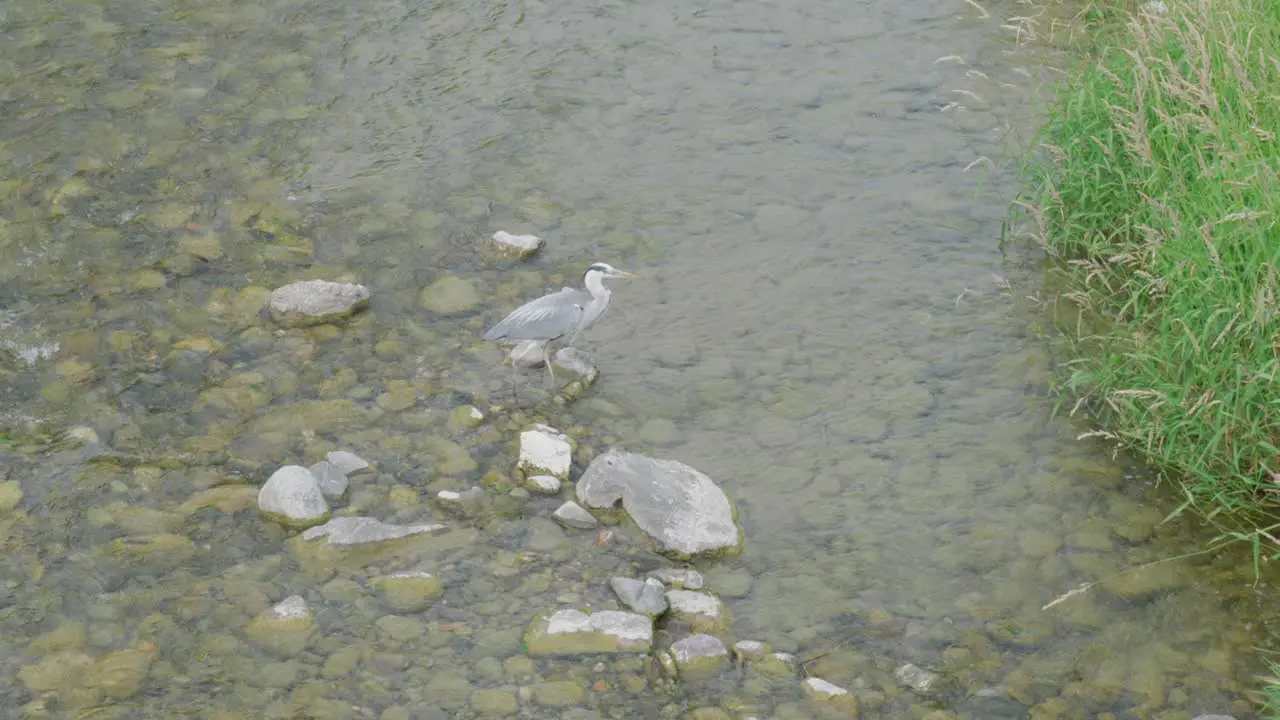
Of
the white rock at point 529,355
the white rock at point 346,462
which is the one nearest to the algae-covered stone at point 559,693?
the white rock at point 346,462

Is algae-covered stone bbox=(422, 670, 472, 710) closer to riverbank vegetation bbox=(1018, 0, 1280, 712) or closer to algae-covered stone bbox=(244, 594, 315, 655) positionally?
algae-covered stone bbox=(244, 594, 315, 655)

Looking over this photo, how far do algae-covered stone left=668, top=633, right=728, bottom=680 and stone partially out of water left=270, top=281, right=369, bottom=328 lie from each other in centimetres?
296

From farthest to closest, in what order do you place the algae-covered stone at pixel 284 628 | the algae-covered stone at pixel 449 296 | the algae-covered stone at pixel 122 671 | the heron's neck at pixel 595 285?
the algae-covered stone at pixel 449 296
the heron's neck at pixel 595 285
the algae-covered stone at pixel 284 628
the algae-covered stone at pixel 122 671

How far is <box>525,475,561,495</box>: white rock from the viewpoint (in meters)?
5.91

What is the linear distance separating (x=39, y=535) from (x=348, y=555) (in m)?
1.34

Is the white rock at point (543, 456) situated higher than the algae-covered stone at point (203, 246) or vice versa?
the algae-covered stone at point (203, 246)

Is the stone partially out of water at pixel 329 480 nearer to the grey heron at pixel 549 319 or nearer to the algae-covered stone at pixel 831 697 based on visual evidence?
the grey heron at pixel 549 319

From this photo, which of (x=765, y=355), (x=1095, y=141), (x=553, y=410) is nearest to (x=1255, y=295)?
(x=1095, y=141)

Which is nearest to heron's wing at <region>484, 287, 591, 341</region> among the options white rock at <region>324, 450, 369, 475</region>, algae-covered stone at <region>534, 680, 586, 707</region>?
white rock at <region>324, 450, 369, 475</region>

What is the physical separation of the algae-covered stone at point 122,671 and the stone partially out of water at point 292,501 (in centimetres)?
84

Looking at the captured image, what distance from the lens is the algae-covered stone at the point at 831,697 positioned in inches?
193

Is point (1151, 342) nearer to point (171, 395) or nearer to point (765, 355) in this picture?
point (765, 355)

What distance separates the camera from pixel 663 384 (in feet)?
22.2

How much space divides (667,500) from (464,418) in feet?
4.02
